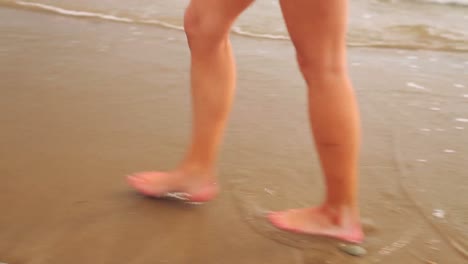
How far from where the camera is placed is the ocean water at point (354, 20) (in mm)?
4152

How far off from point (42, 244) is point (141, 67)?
1669 millimetres

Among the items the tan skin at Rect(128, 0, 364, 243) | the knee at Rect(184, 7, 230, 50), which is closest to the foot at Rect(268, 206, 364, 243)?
the tan skin at Rect(128, 0, 364, 243)

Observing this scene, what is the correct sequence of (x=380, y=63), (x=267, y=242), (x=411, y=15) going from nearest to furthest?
(x=267, y=242), (x=380, y=63), (x=411, y=15)

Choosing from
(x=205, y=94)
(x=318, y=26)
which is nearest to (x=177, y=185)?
(x=205, y=94)

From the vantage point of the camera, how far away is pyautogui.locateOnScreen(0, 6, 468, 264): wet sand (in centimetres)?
162

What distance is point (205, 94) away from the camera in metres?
1.66

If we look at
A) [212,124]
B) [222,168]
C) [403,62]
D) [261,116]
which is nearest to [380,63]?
[403,62]

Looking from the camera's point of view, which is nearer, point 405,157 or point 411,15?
point 405,157

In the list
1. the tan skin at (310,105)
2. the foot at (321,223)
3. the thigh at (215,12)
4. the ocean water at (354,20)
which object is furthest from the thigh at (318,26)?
the ocean water at (354,20)

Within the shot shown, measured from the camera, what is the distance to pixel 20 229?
1602 mm

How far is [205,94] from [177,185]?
32 centimetres

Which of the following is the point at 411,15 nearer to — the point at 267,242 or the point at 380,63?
the point at 380,63

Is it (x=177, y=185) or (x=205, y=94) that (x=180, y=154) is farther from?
(x=205, y=94)

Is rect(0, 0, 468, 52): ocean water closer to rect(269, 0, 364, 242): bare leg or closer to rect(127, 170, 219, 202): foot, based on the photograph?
rect(127, 170, 219, 202): foot
